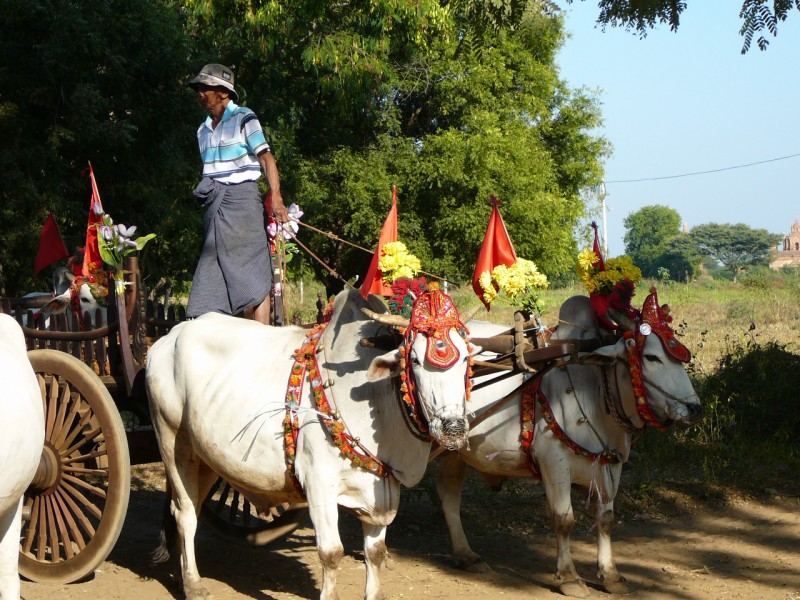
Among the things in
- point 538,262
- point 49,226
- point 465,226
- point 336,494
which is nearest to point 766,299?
point 538,262

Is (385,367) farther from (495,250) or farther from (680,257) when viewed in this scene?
(680,257)

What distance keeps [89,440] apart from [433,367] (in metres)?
2.25

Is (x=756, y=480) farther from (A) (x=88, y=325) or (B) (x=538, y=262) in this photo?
(B) (x=538, y=262)

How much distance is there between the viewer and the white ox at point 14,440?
140 inches

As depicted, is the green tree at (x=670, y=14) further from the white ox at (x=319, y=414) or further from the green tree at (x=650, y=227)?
the green tree at (x=650, y=227)

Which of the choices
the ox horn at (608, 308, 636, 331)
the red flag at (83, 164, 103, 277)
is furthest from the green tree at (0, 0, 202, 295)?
the ox horn at (608, 308, 636, 331)

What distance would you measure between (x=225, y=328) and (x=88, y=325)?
4.12 ft

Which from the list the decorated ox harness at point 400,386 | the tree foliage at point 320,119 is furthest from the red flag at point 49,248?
the decorated ox harness at point 400,386

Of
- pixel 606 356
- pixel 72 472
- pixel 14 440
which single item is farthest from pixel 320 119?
pixel 14 440

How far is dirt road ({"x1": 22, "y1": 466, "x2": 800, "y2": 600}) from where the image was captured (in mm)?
5934

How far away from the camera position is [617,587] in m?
5.95

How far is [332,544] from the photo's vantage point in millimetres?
4770

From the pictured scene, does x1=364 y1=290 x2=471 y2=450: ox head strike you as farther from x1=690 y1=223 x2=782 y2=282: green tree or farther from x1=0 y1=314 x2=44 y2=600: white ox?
x1=690 y1=223 x2=782 y2=282: green tree

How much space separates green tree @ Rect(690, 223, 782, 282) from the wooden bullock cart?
99.1 m
